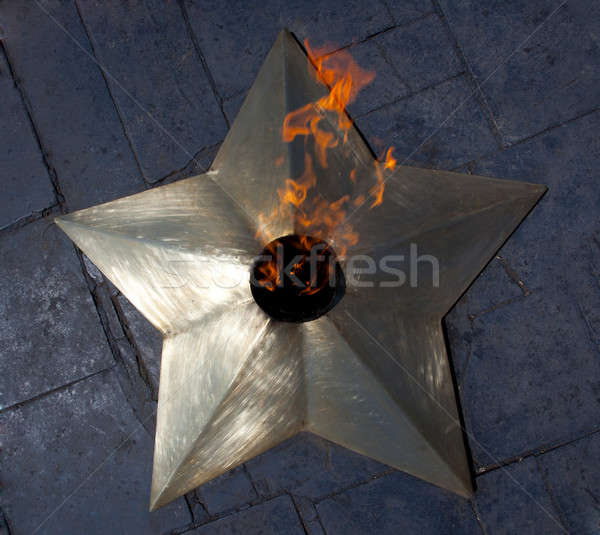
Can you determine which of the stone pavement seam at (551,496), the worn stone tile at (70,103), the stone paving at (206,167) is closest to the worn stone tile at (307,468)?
the stone paving at (206,167)

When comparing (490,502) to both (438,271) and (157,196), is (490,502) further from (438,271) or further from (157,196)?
(157,196)

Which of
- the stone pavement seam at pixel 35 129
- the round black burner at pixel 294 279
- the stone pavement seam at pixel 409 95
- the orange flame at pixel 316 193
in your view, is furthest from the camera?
the stone pavement seam at pixel 35 129

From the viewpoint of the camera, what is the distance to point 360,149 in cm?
220

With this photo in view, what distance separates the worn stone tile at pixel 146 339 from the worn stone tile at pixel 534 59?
2160 millimetres

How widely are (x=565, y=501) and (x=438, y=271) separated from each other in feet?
4.97

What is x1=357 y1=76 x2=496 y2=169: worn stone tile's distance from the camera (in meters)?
2.80

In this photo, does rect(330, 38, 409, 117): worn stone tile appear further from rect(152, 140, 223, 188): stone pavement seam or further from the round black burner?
the round black burner

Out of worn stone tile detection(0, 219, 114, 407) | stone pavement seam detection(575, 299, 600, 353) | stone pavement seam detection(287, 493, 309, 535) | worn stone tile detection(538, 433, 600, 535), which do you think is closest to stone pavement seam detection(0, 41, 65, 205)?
worn stone tile detection(0, 219, 114, 407)

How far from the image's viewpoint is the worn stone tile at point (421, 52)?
112 inches

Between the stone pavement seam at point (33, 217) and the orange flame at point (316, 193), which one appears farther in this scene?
the stone pavement seam at point (33, 217)

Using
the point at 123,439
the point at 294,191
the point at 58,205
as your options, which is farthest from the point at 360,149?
the point at 123,439

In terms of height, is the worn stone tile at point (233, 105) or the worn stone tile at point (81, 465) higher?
the worn stone tile at point (233, 105)

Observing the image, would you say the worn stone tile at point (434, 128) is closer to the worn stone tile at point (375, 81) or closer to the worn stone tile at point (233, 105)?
the worn stone tile at point (375, 81)

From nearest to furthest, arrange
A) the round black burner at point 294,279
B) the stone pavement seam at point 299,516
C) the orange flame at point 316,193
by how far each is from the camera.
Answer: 1. the round black burner at point 294,279
2. the orange flame at point 316,193
3. the stone pavement seam at point 299,516
